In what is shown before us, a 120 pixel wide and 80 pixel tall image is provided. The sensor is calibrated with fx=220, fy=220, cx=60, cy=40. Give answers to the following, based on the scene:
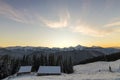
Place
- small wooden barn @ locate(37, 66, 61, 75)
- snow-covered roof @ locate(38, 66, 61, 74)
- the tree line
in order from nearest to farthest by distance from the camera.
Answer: small wooden barn @ locate(37, 66, 61, 75) < snow-covered roof @ locate(38, 66, 61, 74) < the tree line

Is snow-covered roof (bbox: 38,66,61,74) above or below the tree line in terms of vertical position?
below

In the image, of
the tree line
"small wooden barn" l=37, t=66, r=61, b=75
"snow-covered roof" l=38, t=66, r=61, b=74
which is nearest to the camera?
"small wooden barn" l=37, t=66, r=61, b=75

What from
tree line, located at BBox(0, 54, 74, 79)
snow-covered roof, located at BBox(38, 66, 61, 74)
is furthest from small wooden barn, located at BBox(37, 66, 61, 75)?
tree line, located at BBox(0, 54, 74, 79)

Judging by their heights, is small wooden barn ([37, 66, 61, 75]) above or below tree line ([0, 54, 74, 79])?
below

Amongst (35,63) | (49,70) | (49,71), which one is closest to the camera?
(49,71)

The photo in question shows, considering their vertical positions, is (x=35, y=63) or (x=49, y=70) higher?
(x=35, y=63)

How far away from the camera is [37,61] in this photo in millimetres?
77438

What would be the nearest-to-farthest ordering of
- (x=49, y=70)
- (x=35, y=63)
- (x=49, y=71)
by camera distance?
(x=49, y=71) → (x=49, y=70) → (x=35, y=63)

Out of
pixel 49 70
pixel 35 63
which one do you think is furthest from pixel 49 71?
pixel 35 63

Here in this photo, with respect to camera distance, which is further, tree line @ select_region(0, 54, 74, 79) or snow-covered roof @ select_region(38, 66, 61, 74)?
tree line @ select_region(0, 54, 74, 79)

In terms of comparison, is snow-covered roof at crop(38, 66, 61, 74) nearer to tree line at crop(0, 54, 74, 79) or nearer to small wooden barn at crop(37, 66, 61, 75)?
small wooden barn at crop(37, 66, 61, 75)

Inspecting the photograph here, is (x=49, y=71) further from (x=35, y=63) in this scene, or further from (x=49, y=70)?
(x=35, y=63)

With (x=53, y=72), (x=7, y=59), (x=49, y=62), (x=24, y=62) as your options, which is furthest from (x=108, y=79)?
(x=7, y=59)

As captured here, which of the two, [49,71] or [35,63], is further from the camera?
[35,63]
